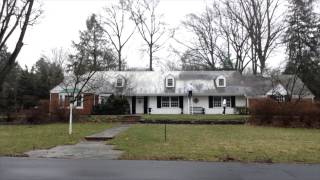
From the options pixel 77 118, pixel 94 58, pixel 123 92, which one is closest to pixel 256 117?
pixel 77 118

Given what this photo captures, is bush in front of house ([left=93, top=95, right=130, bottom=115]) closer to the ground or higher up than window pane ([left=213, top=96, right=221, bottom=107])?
closer to the ground

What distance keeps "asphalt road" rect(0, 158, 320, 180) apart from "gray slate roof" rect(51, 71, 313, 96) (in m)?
43.3

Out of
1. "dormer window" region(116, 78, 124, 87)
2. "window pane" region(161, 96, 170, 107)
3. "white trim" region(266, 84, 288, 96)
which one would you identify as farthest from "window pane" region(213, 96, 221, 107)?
"dormer window" region(116, 78, 124, 87)

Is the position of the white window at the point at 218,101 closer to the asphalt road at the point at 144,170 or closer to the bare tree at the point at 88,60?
the bare tree at the point at 88,60

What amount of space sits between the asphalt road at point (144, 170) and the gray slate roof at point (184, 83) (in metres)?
43.3

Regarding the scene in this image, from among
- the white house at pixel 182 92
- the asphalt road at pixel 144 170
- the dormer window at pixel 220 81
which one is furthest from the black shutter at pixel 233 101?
the asphalt road at pixel 144 170

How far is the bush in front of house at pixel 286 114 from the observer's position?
3634 cm

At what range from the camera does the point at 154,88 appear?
5962 cm

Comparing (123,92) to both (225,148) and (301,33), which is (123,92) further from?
(225,148)

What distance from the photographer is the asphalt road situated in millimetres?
12414

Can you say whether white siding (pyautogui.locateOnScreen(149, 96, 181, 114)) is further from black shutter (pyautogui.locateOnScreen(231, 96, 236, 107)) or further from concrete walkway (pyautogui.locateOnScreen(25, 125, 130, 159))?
concrete walkway (pyautogui.locateOnScreen(25, 125, 130, 159))

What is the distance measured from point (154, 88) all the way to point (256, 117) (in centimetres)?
2228

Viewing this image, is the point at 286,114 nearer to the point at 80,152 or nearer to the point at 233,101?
the point at 233,101

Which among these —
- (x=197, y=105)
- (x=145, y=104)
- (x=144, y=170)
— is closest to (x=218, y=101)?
(x=197, y=105)
